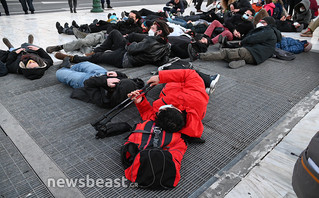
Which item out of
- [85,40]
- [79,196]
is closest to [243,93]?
[79,196]

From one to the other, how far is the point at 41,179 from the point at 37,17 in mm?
9991

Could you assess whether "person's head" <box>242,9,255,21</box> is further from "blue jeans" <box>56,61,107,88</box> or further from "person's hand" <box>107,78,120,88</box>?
"person's hand" <box>107,78,120,88</box>

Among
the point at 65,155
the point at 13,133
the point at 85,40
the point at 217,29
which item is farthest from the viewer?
the point at 217,29

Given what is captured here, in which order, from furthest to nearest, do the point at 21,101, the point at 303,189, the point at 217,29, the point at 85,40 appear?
the point at 217,29
the point at 85,40
the point at 21,101
the point at 303,189

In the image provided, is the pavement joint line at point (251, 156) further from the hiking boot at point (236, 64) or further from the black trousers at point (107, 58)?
the black trousers at point (107, 58)

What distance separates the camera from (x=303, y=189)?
149cm

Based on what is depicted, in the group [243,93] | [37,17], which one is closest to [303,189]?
[243,93]

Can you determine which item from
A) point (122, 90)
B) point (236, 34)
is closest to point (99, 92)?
point (122, 90)

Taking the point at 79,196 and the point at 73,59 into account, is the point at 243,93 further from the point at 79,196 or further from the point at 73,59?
the point at 73,59

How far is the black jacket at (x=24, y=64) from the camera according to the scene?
4.34m

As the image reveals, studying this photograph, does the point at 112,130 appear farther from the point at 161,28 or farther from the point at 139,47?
the point at 161,28

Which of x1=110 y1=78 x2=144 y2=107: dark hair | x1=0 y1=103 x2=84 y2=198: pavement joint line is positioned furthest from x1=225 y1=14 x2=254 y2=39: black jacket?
x1=0 y1=103 x2=84 y2=198: pavement joint line

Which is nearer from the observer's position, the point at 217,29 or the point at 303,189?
the point at 303,189

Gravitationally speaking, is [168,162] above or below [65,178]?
above
